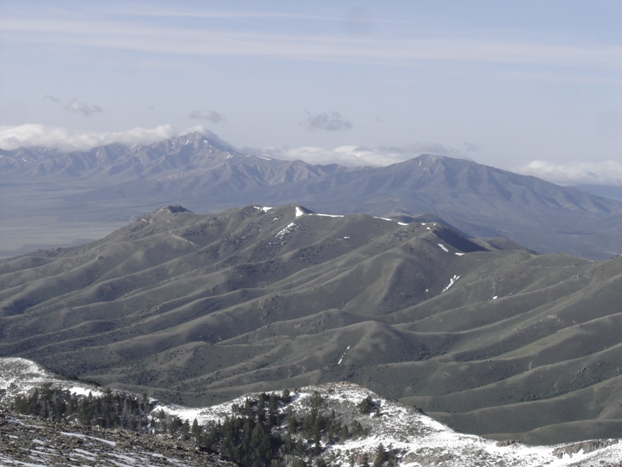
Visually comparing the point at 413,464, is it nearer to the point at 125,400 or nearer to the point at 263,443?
the point at 263,443

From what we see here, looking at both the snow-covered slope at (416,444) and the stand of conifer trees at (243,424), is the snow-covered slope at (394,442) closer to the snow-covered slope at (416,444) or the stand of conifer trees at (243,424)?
the snow-covered slope at (416,444)

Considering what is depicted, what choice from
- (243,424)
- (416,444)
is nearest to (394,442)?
(416,444)

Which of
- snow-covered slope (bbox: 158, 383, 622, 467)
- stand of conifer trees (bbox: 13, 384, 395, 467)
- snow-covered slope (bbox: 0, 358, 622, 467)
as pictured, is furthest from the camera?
stand of conifer trees (bbox: 13, 384, 395, 467)

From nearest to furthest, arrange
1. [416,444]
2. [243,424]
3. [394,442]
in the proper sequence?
[416,444], [394,442], [243,424]

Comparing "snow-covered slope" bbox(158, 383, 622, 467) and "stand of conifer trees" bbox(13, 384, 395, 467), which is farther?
"stand of conifer trees" bbox(13, 384, 395, 467)

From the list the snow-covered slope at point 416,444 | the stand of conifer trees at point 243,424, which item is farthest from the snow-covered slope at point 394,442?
the stand of conifer trees at point 243,424

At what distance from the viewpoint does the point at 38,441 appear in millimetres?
58000

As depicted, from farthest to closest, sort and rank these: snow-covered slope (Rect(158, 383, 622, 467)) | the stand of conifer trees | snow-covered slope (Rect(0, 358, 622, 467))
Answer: the stand of conifer trees < snow-covered slope (Rect(158, 383, 622, 467)) < snow-covered slope (Rect(0, 358, 622, 467))

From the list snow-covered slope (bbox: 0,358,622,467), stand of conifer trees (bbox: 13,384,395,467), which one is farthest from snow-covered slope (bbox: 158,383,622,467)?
stand of conifer trees (bbox: 13,384,395,467)

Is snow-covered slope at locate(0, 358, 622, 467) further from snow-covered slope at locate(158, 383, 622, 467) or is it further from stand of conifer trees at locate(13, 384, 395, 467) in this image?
stand of conifer trees at locate(13, 384, 395, 467)

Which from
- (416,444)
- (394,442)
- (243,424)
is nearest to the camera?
(416,444)

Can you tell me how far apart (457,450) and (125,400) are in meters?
48.4

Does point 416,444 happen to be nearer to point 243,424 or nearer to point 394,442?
point 394,442

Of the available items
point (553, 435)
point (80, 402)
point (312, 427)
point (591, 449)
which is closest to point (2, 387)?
point (80, 402)
